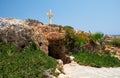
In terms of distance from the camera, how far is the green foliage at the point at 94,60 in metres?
15.2

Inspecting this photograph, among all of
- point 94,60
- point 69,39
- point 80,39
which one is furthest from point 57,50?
point 80,39

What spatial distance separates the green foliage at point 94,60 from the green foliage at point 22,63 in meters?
3.13

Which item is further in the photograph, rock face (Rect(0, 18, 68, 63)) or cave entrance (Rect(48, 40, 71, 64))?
cave entrance (Rect(48, 40, 71, 64))

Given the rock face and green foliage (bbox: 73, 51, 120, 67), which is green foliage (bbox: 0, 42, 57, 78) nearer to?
the rock face

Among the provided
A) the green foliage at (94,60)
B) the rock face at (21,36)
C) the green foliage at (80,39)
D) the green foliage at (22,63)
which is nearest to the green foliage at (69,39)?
the green foliage at (80,39)

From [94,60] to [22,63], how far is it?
6024mm

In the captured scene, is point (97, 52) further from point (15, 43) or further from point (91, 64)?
point (15, 43)

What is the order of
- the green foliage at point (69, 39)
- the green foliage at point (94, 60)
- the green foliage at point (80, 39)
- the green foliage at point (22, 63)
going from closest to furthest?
→ the green foliage at point (22, 63), the green foliage at point (94, 60), the green foliage at point (69, 39), the green foliage at point (80, 39)

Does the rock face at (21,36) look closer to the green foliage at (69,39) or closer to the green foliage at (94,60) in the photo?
the green foliage at (94,60)

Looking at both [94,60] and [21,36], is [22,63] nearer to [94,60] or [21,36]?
[21,36]

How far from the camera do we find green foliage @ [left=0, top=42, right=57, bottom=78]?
930 centimetres

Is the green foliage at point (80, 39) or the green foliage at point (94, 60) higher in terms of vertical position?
the green foliage at point (80, 39)

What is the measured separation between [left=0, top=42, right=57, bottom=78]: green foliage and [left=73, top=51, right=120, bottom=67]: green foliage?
123 inches

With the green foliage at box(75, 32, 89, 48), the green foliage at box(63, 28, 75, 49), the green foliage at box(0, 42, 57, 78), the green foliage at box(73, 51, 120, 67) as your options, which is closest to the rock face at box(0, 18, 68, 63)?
the green foliage at box(0, 42, 57, 78)
